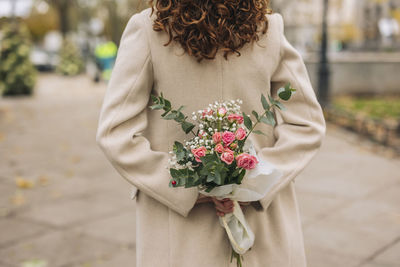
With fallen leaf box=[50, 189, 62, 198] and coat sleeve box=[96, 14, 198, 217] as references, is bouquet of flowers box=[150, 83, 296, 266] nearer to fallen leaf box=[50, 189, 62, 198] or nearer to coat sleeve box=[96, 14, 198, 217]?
coat sleeve box=[96, 14, 198, 217]

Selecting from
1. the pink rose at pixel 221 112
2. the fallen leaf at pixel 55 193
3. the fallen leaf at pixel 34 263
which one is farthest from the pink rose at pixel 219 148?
the fallen leaf at pixel 55 193

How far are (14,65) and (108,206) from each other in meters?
13.1

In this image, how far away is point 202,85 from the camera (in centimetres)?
199

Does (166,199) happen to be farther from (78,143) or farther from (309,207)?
(78,143)

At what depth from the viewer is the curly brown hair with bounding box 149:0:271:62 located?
185 cm

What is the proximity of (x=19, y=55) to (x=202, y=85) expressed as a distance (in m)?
16.5

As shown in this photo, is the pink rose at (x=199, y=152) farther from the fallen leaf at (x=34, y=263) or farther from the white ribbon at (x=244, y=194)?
the fallen leaf at (x=34, y=263)

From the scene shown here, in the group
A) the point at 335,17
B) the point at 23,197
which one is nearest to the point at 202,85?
the point at 23,197

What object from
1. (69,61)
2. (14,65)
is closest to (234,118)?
(14,65)

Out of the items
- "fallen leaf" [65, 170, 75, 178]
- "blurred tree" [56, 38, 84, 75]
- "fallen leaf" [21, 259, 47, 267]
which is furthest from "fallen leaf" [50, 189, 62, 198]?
"blurred tree" [56, 38, 84, 75]

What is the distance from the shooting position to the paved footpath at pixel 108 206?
421cm

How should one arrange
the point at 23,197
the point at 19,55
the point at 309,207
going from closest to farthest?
1. the point at 309,207
2. the point at 23,197
3. the point at 19,55

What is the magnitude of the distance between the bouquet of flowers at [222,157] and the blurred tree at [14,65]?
16096mm

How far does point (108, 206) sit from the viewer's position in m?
5.46
